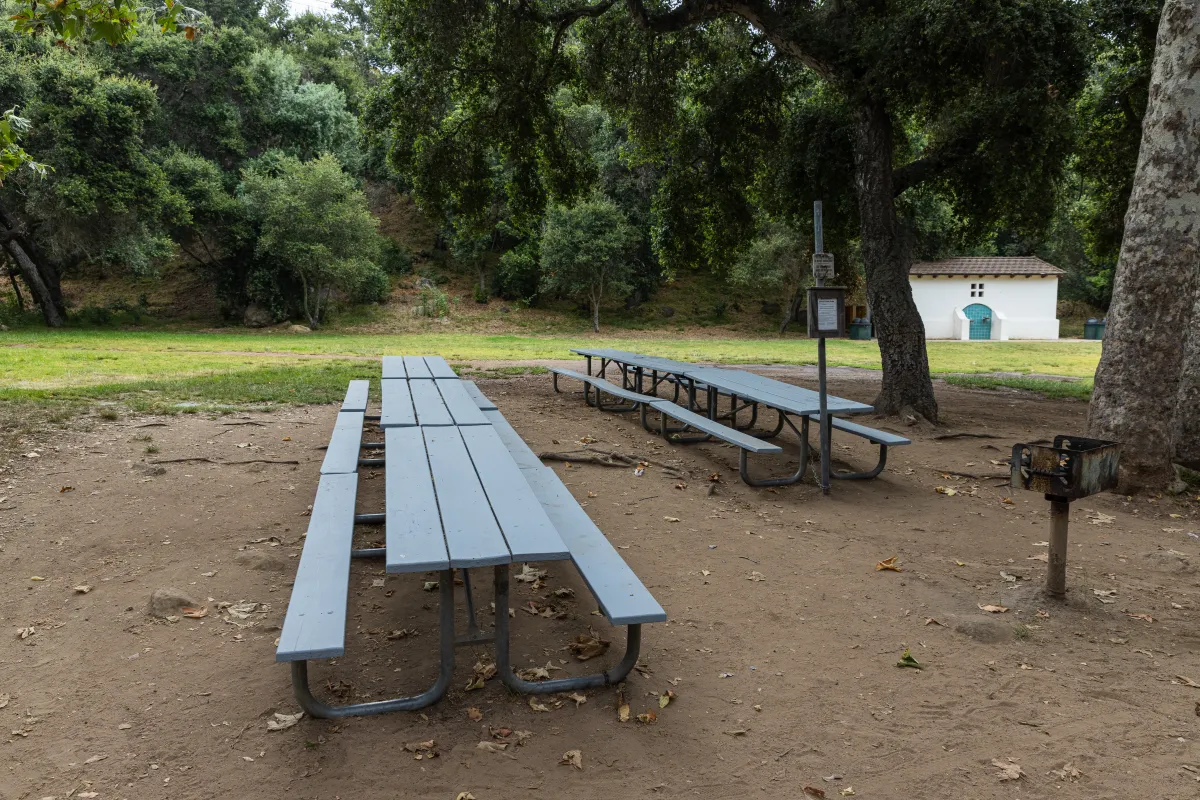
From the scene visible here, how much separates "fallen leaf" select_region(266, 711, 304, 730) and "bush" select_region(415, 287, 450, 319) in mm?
29569

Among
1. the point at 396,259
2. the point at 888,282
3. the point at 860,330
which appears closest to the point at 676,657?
the point at 888,282

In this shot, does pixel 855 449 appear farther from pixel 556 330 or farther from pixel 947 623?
pixel 556 330

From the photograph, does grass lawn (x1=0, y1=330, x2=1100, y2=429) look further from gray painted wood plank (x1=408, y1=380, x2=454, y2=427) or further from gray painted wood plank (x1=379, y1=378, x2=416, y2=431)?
gray painted wood plank (x1=408, y1=380, x2=454, y2=427)

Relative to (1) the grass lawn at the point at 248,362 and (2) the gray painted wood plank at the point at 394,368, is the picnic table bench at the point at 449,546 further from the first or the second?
(1) the grass lawn at the point at 248,362

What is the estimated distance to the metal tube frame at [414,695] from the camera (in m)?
2.50

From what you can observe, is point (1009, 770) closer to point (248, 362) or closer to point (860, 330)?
point (248, 362)

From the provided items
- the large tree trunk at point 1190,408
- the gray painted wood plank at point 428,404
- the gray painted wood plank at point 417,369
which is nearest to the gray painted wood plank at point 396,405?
the gray painted wood plank at point 428,404

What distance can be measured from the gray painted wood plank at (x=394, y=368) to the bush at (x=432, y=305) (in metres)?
23.2

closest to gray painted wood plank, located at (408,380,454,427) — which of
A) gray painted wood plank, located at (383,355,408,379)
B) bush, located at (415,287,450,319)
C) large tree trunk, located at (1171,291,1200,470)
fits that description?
gray painted wood plank, located at (383,355,408,379)

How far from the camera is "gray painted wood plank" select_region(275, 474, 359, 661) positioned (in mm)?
2252

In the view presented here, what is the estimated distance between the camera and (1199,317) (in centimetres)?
627

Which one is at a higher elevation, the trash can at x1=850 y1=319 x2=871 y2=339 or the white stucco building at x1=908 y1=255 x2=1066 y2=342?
the white stucco building at x1=908 y1=255 x2=1066 y2=342

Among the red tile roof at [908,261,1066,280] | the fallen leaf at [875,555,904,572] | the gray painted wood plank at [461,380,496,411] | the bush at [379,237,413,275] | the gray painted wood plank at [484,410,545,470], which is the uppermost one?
the bush at [379,237,413,275]

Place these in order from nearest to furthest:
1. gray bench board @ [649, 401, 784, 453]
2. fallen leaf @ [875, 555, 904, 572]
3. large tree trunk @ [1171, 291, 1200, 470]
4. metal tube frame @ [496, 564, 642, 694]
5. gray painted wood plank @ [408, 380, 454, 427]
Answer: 1. metal tube frame @ [496, 564, 642, 694]
2. fallen leaf @ [875, 555, 904, 572]
3. gray painted wood plank @ [408, 380, 454, 427]
4. gray bench board @ [649, 401, 784, 453]
5. large tree trunk @ [1171, 291, 1200, 470]
